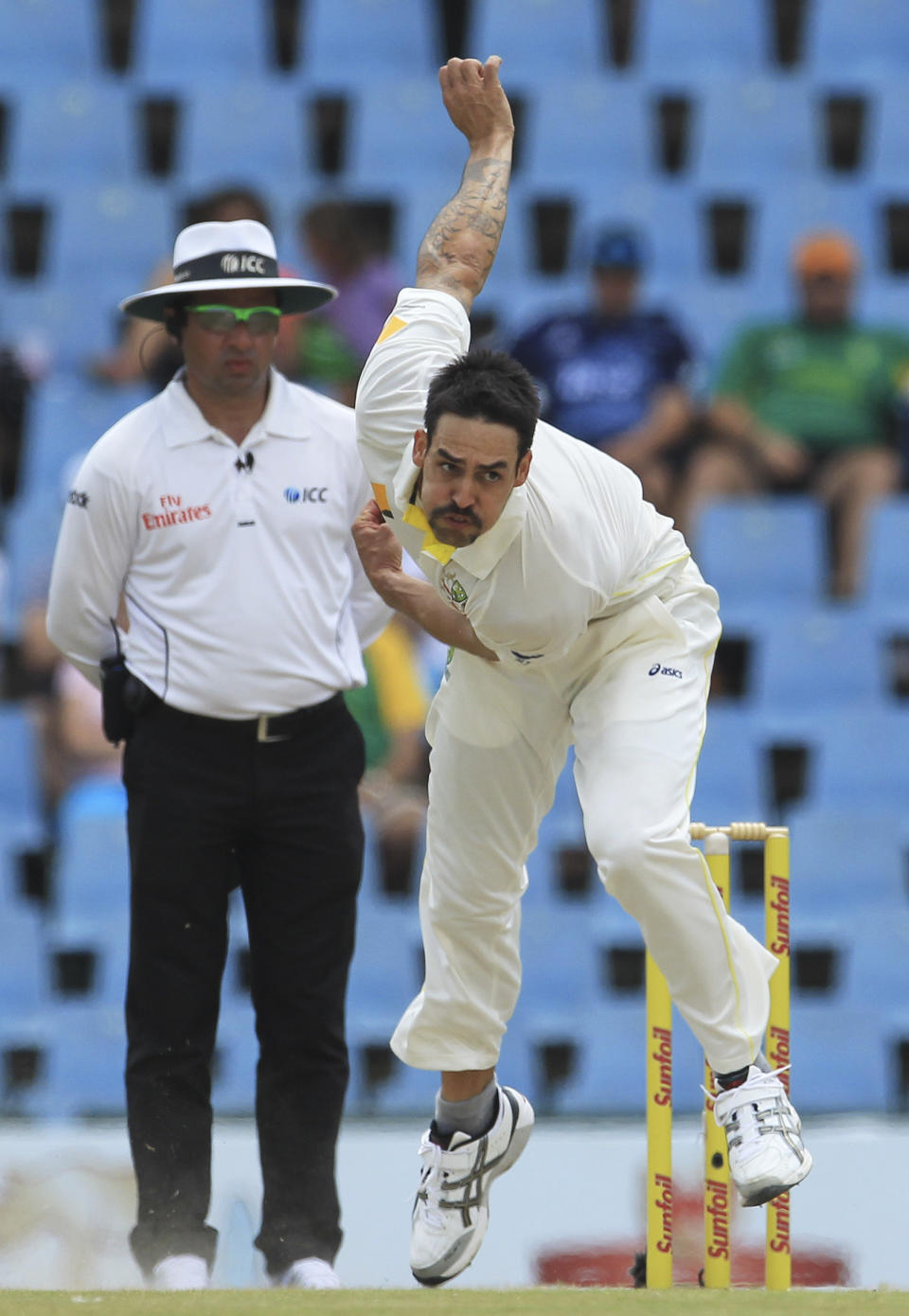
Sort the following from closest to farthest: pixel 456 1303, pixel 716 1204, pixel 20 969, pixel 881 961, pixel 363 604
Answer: pixel 456 1303
pixel 716 1204
pixel 363 604
pixel 20 969
pixel 881 961

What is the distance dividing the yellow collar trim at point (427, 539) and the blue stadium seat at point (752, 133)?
16.7ft

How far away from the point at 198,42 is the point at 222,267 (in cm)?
442

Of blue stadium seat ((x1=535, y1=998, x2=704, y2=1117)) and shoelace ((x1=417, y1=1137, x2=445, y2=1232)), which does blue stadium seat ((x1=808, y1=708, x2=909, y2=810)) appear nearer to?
blue stadium seat ((x1=535, y1=998, x2=704, y2=1117))

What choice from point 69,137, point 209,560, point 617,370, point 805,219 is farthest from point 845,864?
point 69,137

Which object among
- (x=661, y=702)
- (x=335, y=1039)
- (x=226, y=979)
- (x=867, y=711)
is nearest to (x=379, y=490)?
(x=661, y=702)

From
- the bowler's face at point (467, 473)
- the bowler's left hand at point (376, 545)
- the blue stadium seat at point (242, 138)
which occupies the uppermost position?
the blue stadium seat at point (242, 138)

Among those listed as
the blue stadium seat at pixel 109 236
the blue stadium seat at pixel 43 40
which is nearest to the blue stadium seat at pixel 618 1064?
the blue stadium seat at pixel 109 236

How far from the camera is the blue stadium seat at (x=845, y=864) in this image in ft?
20.4

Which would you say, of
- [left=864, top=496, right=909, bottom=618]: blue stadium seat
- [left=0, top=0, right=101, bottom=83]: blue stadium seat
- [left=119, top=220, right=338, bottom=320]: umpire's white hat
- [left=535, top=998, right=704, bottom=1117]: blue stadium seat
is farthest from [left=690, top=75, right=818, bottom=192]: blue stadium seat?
[left=119, top=220, right=338, bottom=320]: umpire's white hat

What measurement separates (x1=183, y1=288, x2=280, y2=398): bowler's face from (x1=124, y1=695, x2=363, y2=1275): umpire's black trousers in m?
0.63

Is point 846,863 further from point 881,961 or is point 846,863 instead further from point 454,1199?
point 454,1199

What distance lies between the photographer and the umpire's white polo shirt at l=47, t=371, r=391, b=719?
384 centimetres

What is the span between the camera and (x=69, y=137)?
7859 mm

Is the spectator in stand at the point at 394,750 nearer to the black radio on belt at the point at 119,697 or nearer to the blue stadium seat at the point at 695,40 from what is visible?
the black radio on belt at the point at 119,697
